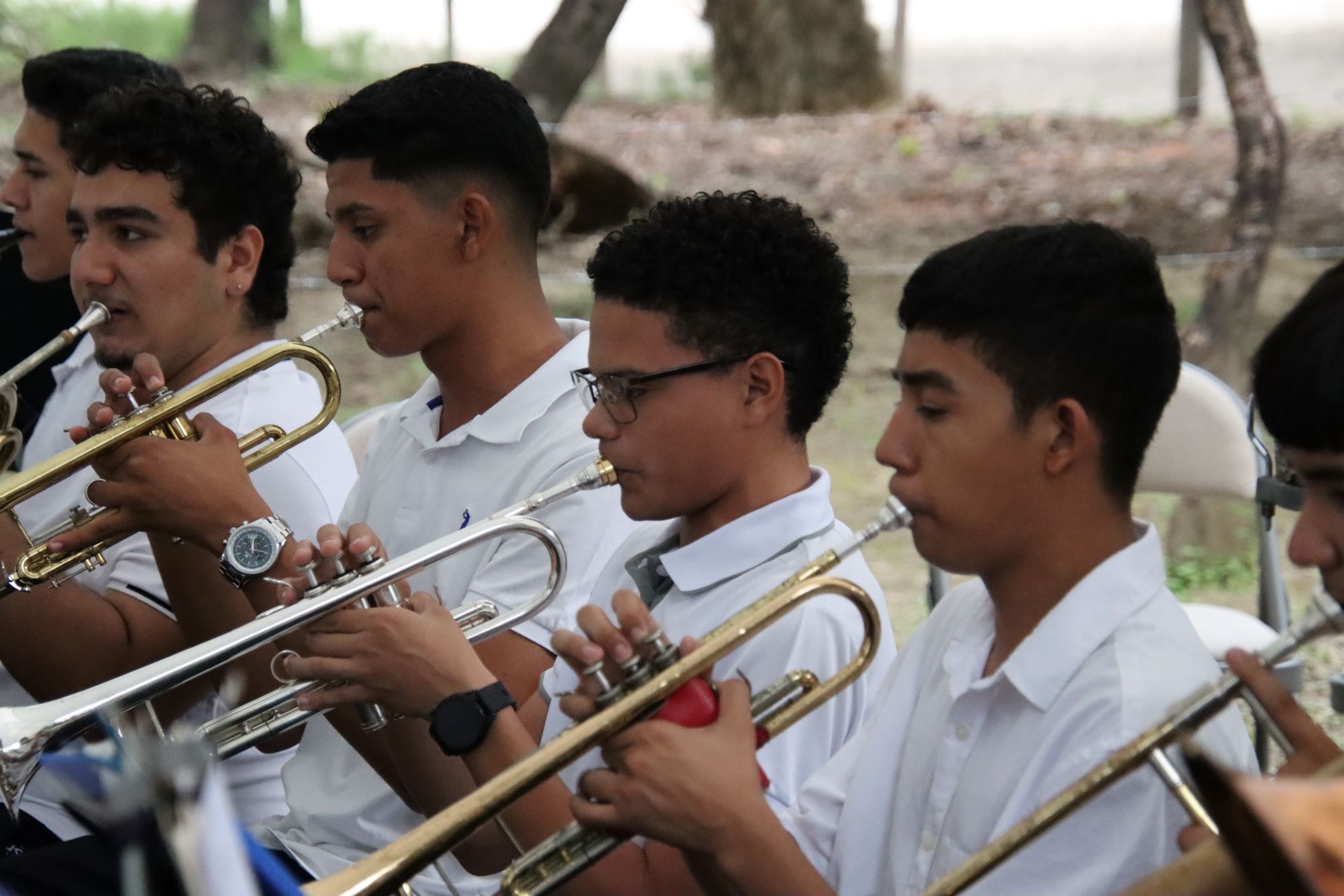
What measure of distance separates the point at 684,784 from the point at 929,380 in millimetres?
469

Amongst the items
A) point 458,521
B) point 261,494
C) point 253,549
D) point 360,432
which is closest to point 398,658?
point 253,549

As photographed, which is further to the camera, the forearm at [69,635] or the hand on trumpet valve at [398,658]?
the forearm at [69,635]

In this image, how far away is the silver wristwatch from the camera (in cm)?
196

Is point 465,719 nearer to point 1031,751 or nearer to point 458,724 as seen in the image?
point 458,724

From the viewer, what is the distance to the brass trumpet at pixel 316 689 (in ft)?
5.86

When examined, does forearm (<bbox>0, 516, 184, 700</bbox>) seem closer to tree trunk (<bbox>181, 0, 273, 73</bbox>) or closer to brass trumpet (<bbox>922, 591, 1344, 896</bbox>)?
brass trumpet (<bbox>922, 591, 1344, 896</bbox>)

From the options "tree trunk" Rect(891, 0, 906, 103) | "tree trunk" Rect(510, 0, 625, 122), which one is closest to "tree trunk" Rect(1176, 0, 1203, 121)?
"tree trunk" Rect(891, 0, 906, 103)

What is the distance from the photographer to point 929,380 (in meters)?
1.51

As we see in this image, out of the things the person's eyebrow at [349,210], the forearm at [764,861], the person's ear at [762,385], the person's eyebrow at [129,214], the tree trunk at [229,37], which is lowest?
the forearm at [764,861]

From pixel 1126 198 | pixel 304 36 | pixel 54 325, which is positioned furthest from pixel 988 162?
pixel 54 325

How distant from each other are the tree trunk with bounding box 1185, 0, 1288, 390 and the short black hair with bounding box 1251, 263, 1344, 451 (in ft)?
11.4

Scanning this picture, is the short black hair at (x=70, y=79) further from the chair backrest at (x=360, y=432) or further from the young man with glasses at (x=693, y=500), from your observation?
the young man with glasses at (x=693, y=500)

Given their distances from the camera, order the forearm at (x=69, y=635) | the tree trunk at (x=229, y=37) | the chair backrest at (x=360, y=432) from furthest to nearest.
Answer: the tree trunk at (x=229, y=37) < the chair backrest at (x=360, y=432) < the forearm at (x=69, y=635)

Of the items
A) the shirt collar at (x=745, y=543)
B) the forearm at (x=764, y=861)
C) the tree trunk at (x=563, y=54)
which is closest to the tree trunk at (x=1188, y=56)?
the tree trunk at (x=563, y=54)
